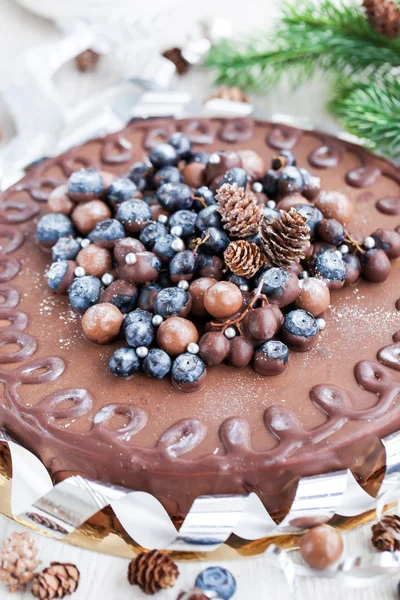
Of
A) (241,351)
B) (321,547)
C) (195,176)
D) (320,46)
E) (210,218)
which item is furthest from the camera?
(320,46)

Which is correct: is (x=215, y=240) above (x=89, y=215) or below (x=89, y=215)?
above

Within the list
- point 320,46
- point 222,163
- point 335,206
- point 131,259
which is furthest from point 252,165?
point 320,46

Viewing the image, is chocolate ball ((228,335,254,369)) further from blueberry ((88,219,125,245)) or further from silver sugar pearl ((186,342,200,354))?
blueberry ((88,219,125,245))

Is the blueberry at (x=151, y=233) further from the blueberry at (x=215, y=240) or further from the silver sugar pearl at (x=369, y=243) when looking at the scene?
the silver sugar pearl at (x=369, y=243)

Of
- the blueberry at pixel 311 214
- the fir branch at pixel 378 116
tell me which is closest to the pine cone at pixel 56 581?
the blueberry at pixel 311 214

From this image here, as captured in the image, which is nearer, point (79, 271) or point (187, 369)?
point (187, 369)

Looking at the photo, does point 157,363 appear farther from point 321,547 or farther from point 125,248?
point 321,547

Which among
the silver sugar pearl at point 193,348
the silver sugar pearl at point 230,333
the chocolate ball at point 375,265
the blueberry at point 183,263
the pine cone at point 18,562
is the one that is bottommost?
the pine cone at point 18,562
